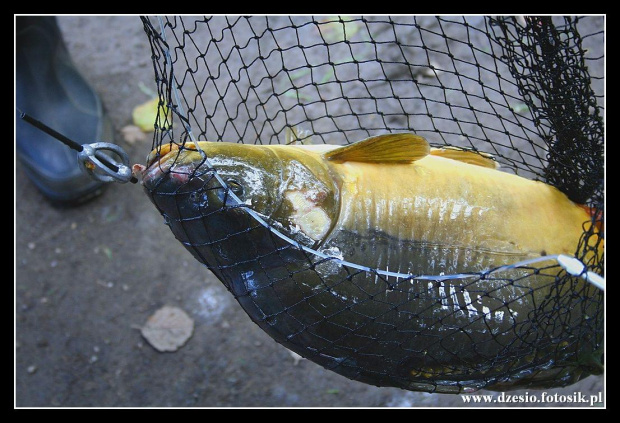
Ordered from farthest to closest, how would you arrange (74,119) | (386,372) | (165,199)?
1. (74,119)
2. (386,372)
3. (165,199)

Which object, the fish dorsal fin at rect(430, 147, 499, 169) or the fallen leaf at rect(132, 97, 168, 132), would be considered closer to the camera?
the fish dorsal fin at rect(430, 147, 499, 169)

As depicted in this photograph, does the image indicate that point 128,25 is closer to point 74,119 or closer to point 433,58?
point 74,119

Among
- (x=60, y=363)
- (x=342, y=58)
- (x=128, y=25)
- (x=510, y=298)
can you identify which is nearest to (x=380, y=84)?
(x=342, y=58)

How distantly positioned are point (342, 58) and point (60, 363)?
119 inches

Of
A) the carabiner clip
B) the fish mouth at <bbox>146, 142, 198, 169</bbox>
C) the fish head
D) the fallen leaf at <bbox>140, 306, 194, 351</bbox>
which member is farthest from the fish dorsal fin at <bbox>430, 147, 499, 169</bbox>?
the fallen leaf at <bbox>140, 306, 194, 351</bbox>

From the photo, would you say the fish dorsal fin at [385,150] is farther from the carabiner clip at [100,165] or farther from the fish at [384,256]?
the carabiner clip at [100,165]

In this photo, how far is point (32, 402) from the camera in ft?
13.2

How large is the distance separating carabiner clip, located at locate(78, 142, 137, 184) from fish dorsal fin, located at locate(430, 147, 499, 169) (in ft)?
4.51

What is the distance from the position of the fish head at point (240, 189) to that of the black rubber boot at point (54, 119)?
92.9 inches

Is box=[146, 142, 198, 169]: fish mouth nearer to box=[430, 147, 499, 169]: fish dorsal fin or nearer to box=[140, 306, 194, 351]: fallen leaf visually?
box=[430, 147, 499, 169]: fish dorsal fin

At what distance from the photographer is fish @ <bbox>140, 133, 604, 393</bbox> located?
231 cm

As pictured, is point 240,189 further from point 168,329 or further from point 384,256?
point 168,329

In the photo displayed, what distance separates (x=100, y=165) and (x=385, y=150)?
3.61 ft

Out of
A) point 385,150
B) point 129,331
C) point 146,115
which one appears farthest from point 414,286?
point 146,115
